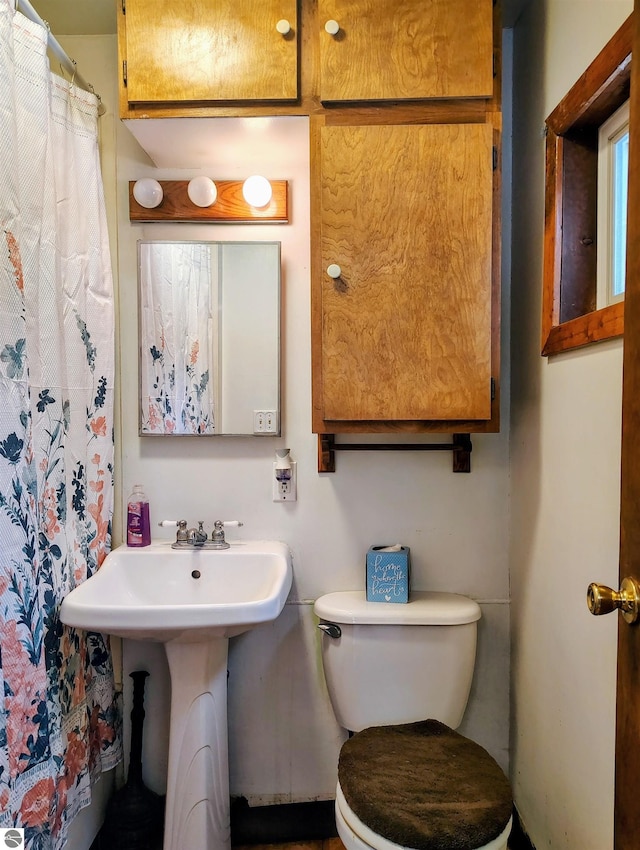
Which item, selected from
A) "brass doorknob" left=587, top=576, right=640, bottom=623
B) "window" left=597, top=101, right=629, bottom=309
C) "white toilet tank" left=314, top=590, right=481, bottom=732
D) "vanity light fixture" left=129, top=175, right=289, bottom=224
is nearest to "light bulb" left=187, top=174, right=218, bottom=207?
"vanity light fixture" left=129, top=175, right=289, bottom=224

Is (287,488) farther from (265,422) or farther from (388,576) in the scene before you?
(388,576)

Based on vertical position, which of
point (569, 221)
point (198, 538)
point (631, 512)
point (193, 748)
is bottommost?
point (193, 748)

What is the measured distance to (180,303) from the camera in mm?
1588

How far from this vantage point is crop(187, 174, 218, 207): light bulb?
5.01 ft

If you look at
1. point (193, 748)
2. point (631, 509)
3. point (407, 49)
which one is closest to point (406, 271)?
point (407, 49)

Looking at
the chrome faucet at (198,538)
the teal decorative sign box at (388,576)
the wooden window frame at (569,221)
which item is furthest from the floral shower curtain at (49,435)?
the wooden window frame at (569,221)

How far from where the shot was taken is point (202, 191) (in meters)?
1.53

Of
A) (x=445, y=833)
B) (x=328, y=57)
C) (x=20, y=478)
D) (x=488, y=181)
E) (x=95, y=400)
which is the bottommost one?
(x=445, y=833)

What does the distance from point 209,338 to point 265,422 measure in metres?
0.30

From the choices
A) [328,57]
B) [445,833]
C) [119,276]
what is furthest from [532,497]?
[119,276]

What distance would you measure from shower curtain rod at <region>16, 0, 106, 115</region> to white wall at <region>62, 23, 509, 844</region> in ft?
1.01

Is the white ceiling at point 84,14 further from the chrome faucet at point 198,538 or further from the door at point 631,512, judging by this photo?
the chrome faucet at point 198,538

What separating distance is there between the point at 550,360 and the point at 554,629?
0.65 metres

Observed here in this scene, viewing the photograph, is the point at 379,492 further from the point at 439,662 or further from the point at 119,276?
the point at 119,276
